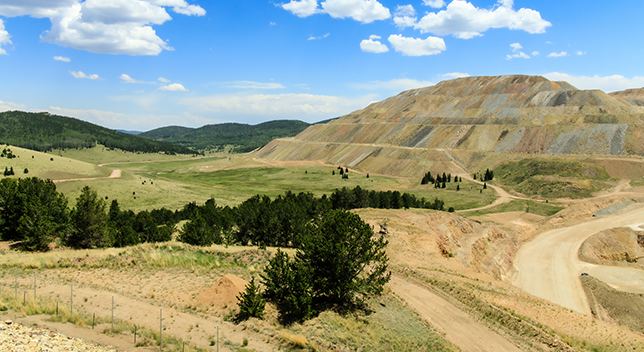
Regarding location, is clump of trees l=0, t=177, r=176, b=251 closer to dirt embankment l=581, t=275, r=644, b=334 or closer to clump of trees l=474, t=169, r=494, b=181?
dirt embankment l=581, t=275, r=644, b=334

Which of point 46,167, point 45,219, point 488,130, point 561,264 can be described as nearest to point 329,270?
point 45,219

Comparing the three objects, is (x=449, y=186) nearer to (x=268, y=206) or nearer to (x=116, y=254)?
(x=268, y=206)

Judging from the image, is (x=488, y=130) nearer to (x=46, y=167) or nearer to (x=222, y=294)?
(x=222, y=294)

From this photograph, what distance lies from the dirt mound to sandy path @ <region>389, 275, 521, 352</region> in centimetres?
1197

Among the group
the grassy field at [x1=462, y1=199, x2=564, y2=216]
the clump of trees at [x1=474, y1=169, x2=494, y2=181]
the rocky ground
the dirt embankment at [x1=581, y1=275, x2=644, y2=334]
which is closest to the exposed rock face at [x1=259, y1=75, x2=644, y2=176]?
the clump of trees at [x1=474, y1=169, x2=494, y2=181]

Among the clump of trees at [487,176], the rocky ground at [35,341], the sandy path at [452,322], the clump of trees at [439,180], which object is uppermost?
the clump of trees at [487,176]

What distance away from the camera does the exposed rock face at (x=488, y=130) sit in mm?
120938

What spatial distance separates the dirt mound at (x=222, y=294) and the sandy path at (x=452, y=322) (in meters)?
12.0

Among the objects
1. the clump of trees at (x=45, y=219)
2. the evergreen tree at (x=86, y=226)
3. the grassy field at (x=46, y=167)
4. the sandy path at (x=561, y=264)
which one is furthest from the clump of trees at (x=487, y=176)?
the grassy field at (x=46, y=167)

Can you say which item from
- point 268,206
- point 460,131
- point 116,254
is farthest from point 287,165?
point 116,254

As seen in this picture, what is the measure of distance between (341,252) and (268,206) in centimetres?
2369

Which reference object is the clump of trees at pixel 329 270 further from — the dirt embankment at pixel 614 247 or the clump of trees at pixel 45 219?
the dirt embankment at pixel 614 247

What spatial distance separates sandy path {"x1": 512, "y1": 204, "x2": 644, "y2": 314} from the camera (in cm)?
4216

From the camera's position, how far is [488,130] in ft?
478
